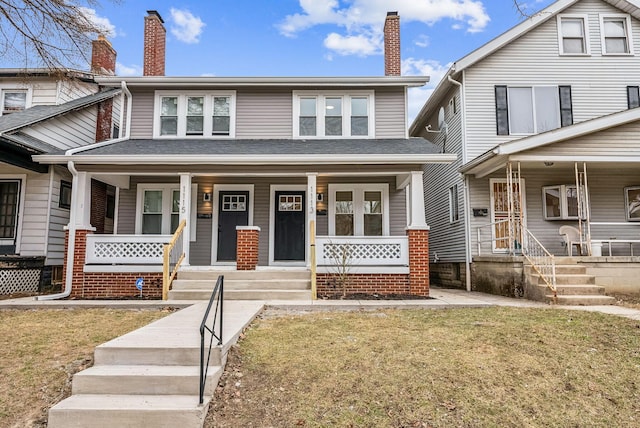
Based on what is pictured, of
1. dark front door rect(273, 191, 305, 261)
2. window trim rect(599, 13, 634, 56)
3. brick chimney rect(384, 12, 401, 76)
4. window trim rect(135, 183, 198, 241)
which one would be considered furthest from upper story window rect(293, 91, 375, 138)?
window trim rect(599, 13, 634, 56)

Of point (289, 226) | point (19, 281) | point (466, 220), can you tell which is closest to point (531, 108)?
point (466, 220)

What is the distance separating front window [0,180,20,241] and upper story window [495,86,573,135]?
511 inches

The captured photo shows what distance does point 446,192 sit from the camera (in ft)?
44.0

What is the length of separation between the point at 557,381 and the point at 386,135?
8396 mm

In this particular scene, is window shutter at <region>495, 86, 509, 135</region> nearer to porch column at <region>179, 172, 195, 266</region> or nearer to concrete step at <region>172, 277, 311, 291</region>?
concrete step at <region>172, 277, 311, 291</region>

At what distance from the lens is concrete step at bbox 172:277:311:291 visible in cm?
844

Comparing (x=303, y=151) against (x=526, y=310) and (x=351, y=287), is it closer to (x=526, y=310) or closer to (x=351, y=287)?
(x=351, y=287)

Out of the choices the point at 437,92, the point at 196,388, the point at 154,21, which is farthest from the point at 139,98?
the point at 196,388

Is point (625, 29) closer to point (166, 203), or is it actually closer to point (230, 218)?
point (230, 218)

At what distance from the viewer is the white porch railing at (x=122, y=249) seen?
354 inches

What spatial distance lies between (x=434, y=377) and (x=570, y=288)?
561cm

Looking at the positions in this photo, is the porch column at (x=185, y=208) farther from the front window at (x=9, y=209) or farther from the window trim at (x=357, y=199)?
the front window at (x=9, y=209)

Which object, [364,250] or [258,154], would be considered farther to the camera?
[258,154]

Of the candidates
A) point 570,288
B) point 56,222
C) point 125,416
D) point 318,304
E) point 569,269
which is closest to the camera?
point 125,416
